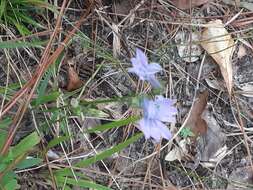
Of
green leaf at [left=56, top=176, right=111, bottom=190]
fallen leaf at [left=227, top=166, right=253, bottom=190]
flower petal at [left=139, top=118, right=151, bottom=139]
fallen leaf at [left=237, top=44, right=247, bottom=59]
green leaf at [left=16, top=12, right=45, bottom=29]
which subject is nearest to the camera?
flower petal at [left=139, top=118, right=151, bottom=139]

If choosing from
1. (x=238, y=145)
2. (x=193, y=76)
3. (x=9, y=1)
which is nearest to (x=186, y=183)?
(x=238, y=145)

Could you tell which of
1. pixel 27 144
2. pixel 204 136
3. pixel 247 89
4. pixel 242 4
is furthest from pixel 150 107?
pixel 242 4

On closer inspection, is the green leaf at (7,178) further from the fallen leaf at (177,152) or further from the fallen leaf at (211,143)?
the fallen leaf at (211,143)

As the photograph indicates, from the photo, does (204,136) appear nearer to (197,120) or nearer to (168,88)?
(197,120)

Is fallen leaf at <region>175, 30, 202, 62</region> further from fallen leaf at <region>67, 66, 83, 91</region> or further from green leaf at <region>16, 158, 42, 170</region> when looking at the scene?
green leaf at <region>16, 158, 42, 170</region>

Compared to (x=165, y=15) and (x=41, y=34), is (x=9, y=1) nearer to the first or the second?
(x=41, y=34)

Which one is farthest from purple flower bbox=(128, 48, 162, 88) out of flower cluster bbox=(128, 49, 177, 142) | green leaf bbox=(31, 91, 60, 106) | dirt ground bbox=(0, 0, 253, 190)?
dirt ground bbox=(0, 0, 253, 190)
